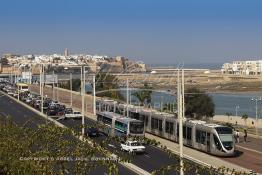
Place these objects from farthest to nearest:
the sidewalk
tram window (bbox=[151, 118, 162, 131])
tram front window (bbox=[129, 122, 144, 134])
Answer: tram window (bbox=[151, 118, 162, 131]) → tram front window (bbox=[129, 122, 144, 134]) → the sidewalk

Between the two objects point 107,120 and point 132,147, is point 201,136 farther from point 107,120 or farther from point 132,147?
point 107,120

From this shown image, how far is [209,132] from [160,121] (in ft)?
38.9

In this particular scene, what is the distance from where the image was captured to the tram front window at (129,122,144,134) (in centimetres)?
4959

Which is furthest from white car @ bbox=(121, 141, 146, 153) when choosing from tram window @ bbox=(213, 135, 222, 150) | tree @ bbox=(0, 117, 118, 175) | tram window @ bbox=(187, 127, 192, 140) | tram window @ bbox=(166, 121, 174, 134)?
tree @ bbox=(0, 117, 118, 175)

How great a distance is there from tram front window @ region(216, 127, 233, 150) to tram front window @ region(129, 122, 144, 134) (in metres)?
10.5

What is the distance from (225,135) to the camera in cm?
4084

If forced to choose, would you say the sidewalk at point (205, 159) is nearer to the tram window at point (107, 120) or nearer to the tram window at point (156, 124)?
the tram window at point (156, 124)

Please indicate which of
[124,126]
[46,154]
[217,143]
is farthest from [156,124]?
[46,154]

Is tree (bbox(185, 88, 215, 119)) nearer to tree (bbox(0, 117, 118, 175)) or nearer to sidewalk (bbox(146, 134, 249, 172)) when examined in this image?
sidewalk (bbox(146, 134, 249, 172))

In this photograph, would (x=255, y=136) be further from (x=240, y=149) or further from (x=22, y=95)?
(x=22, y=95)

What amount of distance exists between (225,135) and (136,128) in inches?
428

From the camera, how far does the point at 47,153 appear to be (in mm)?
16266

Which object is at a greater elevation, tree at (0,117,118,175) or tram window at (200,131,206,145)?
tree at (0,117,118,175)

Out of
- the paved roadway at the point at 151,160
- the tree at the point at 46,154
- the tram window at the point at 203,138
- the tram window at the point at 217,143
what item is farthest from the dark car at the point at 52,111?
the tree at the point at 46,154
